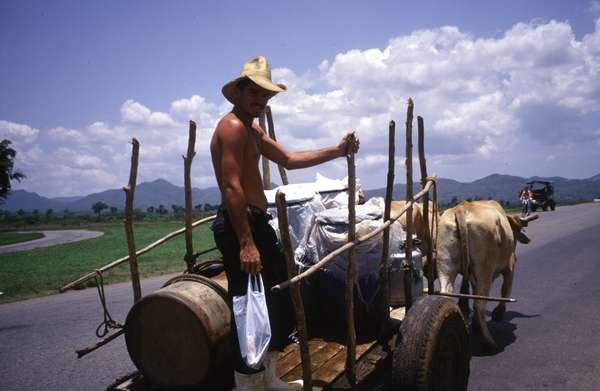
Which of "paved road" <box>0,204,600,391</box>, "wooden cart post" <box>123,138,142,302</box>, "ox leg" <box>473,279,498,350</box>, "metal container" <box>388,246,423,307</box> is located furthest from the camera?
"ox leg" <box>473,279,498,350</box>

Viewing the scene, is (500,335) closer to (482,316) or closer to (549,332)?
(549,332)

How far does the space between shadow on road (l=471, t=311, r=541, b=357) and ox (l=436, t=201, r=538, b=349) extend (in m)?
0.10

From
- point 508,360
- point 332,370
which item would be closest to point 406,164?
point 332,370

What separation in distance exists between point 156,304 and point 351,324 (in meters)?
1.20

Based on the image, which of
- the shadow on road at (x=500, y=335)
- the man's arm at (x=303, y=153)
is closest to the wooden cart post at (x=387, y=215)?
the man's arm at (x=303, y=153)

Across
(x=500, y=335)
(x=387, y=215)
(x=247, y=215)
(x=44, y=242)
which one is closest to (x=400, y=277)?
(x=387, y=215)

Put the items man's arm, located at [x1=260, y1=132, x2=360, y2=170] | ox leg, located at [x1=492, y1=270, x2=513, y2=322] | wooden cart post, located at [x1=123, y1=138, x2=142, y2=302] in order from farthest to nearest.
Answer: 1. ox leg, located at [x1=492, y1=270, x2=513, y2=322]
2. wooden cart post, located at [x1=123, y1=138, x2=142, y2=302]
3. man's arm, located at [x1=260, y1=132, x2=360, y2=170]

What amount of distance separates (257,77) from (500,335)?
15.5 ft

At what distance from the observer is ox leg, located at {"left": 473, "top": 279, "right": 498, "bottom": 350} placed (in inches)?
197

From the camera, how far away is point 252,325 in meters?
2.40

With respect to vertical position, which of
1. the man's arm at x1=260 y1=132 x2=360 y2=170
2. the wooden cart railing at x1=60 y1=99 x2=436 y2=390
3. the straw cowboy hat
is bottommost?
the wooden cart railing at x1=60 y1=99 x2=436 y2=390

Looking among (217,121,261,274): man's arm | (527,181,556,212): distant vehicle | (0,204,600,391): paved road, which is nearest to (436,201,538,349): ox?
(0,204,600,391): paved road

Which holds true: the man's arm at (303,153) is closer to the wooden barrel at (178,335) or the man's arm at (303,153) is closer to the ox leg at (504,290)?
the wooden barrel at (178,335)

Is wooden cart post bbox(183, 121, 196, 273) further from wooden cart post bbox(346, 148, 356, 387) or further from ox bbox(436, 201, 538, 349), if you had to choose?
ox bbox(436, 201, 538, 349)
